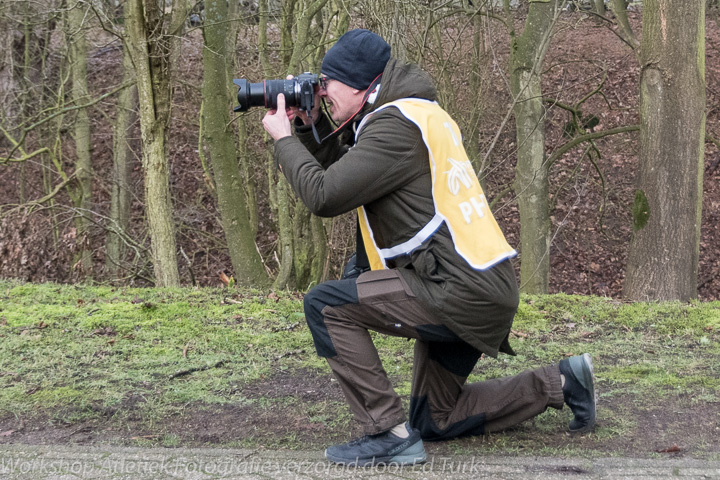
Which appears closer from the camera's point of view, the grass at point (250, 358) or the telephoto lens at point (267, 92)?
the telephoto lens at point (267, 92)

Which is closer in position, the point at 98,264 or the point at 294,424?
the point at 294,424

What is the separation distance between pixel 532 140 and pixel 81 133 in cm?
916

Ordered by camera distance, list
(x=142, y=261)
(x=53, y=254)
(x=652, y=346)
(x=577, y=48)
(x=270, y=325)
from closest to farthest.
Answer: (x=652, y=346) < (x=270, y=325) < (x=53, y=254) < (x=142, y=261) < (x=577, y=48)

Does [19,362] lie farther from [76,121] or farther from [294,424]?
[76,121]

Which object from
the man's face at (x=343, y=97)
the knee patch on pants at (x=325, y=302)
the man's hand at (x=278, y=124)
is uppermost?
the man's face at (x=343, y=97)

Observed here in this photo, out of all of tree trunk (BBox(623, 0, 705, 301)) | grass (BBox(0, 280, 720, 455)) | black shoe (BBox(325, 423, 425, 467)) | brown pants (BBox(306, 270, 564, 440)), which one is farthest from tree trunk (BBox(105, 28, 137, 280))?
black shoe (BBox(325, 423, 425, 467))

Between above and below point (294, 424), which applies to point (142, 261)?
below

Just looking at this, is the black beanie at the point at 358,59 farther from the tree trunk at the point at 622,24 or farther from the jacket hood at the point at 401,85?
the tree trunk at the point at 622,24

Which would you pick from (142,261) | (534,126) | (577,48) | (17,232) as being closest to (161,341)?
(534,126)

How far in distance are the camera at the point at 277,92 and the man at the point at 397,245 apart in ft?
0.37

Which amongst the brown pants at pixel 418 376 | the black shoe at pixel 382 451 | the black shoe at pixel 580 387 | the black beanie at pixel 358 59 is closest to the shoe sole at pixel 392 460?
the black shoe at pixel 382 451

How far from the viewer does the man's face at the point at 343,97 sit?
3.20m

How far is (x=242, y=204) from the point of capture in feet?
30.5

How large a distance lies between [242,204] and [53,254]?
4.16 m
